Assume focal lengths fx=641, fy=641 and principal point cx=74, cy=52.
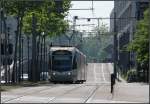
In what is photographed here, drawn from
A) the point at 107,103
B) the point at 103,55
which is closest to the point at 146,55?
the point at 107,103

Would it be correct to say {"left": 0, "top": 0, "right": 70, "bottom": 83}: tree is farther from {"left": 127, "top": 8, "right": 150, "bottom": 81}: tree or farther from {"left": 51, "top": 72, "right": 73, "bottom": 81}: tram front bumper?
{"left": 127, "top": 8, "right": 150, "bottom": 81}: tree

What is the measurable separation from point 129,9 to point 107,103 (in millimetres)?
90560

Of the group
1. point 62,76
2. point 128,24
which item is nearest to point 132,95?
point 62,76

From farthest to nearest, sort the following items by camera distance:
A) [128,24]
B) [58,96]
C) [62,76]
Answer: [128,24] < [62,76] < [58,96]

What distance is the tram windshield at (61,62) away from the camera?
204ft

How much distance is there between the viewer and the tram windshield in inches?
2445

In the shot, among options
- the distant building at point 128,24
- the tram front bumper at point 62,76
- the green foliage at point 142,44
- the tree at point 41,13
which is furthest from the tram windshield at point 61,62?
the distant building at point 128,24

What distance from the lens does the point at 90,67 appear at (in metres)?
148

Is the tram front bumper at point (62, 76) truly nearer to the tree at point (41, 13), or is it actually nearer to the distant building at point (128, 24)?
the tree at point (41, 13)

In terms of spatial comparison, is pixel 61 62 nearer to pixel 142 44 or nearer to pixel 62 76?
pixel 62 76

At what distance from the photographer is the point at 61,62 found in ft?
206

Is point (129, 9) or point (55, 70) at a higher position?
point (129, 9)

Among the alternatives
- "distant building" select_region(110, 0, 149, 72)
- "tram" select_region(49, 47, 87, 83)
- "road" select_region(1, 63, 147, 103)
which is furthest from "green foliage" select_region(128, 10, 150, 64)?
"road" select_region(1, 63, 147, 103)

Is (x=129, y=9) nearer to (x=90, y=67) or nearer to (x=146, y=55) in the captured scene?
(x=90, y=67)
